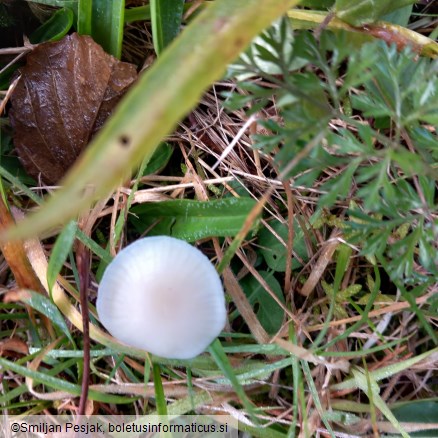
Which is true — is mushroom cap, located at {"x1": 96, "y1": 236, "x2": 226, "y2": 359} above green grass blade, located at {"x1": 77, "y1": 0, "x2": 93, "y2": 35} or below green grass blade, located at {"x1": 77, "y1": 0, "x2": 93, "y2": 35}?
below

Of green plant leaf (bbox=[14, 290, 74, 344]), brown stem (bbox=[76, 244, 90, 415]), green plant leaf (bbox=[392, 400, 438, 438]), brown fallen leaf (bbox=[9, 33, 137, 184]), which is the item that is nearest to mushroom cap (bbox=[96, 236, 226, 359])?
brown stem (bbox=[76, 244, 90, 415])

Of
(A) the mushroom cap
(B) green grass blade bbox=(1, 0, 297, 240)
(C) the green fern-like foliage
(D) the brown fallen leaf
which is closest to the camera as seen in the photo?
(B) green grass blade bbox=(1, 0, 297, 240)

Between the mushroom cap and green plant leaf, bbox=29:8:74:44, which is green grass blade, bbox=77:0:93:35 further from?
the mushroom cap

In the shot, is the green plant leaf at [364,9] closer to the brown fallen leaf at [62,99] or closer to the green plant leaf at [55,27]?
the brown fallen leaf at [62,99]

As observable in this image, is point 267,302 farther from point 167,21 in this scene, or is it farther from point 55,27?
point 55,27

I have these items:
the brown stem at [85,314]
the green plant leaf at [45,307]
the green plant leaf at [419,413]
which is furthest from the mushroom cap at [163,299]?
the green plant leaf at [419,413]

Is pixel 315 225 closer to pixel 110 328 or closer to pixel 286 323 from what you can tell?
pixel 286 323
